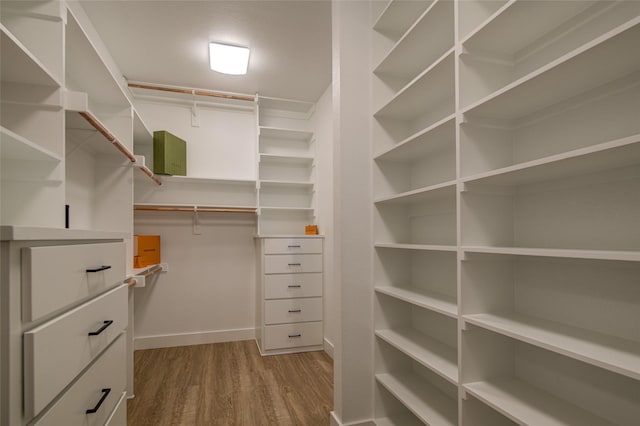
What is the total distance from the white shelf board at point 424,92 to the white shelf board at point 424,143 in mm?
191

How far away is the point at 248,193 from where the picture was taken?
3393 millimetres

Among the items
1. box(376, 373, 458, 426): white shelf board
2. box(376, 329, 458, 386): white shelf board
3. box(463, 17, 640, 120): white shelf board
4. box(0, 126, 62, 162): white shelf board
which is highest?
box(463, 17, 640, 120): white shelf board

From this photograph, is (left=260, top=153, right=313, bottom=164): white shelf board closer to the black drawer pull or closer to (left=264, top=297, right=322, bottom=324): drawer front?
(left=264, top=297, right=322, bottom=324): drawer front

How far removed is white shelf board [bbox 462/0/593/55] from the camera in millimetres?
972

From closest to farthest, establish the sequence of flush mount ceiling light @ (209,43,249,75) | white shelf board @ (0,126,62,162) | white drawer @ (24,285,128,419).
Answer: white drawer @ (24,285,128,419)
white shelf board @ (0,126,62,162)
flush mount ceiling light @ (209,43,249,75)

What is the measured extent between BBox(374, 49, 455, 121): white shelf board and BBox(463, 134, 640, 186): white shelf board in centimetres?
49

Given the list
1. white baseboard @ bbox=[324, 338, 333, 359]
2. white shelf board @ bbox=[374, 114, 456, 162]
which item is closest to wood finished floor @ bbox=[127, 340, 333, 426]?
white baseboard @ bbox=[324, 338, 333, 359]

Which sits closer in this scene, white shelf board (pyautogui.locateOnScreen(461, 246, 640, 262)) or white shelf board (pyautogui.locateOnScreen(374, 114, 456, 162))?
white shelf board (pyautogui.locateOnScreen(461, 246, 640, 262))

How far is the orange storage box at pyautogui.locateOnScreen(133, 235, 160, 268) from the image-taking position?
254 cm

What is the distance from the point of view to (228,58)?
99.4 inches

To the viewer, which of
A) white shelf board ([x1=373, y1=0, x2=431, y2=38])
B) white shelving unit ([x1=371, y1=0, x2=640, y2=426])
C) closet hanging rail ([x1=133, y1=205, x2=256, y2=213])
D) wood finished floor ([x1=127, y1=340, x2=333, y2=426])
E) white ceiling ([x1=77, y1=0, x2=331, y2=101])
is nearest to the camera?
white shelving unit ([x1=371, y1=0, x2=640, y2=426])

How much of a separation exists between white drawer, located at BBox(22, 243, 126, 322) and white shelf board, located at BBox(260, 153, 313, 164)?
221cm

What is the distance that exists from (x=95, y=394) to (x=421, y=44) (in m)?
1.89

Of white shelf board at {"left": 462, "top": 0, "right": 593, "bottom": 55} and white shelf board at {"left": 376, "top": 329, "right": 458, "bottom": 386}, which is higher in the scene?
white shelf board at {"left": 462, "top": 0, "right": 593, "bottom": 55}
